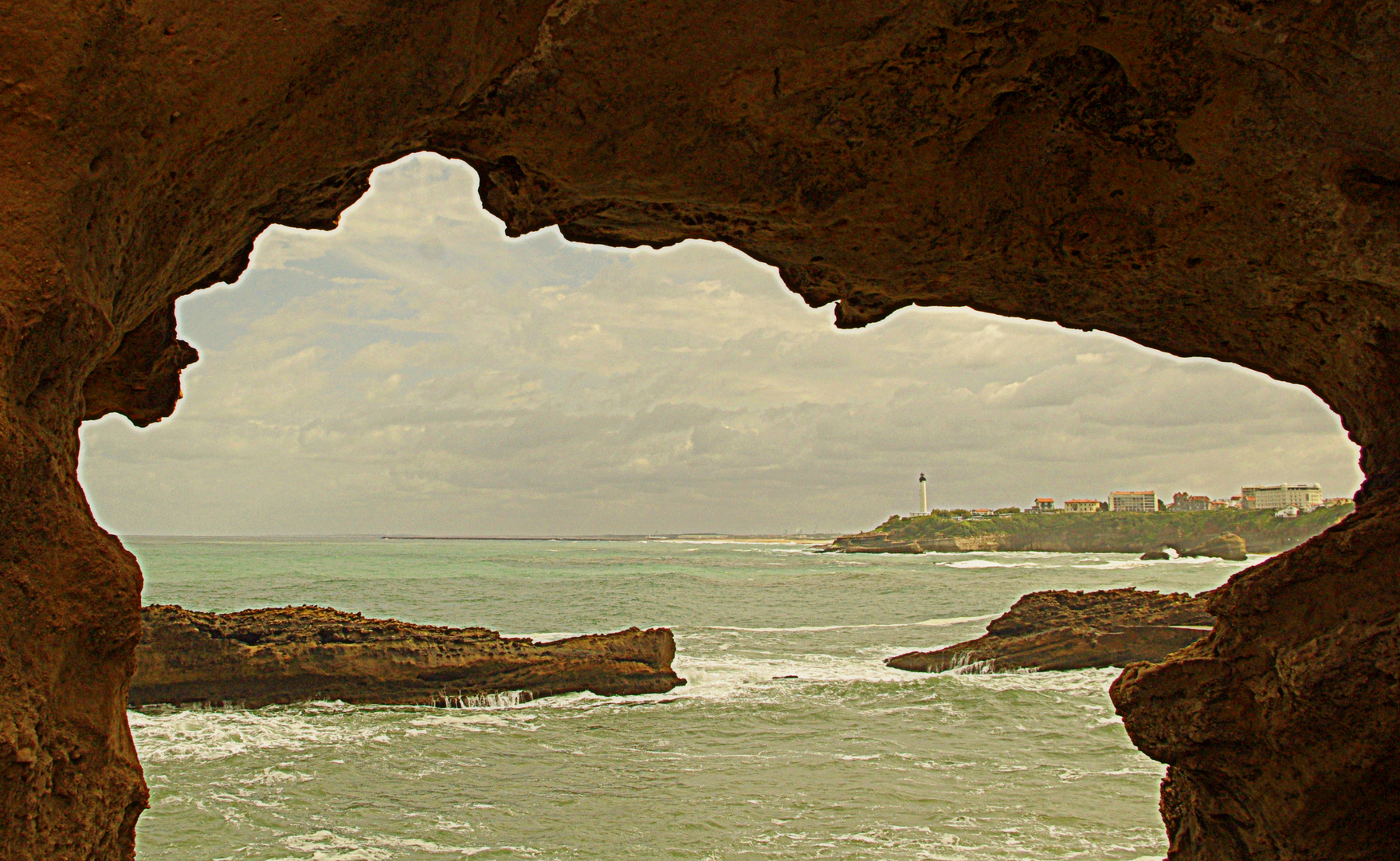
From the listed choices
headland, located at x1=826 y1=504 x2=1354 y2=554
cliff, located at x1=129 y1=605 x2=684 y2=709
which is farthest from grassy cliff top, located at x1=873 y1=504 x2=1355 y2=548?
cliff, located at x1=129 y1=605 x2=684 y2=709

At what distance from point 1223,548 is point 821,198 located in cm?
6763

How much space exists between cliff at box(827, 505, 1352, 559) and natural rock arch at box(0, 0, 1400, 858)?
6423 cm

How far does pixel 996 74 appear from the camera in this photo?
3.49 metres

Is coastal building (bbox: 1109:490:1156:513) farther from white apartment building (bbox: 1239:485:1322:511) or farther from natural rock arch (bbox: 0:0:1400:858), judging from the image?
natural rock arch (bbox: 0:0:1400:858)

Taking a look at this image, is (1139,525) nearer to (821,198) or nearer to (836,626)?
(836,626)

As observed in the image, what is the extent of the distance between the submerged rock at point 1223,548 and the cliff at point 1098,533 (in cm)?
7

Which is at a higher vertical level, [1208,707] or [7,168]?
[7,168]

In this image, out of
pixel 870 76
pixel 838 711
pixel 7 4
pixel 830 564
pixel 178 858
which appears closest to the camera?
pixel 7 4

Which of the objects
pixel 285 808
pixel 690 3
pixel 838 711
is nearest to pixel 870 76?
pixel 690 3

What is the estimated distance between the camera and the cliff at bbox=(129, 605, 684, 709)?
13383 millimetres

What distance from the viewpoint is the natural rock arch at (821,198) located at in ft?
7.86

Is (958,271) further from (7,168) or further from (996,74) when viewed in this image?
(7,168)

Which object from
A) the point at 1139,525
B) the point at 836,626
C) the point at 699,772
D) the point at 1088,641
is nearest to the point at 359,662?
the point at 699,772

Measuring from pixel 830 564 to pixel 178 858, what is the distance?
58.6 metres
